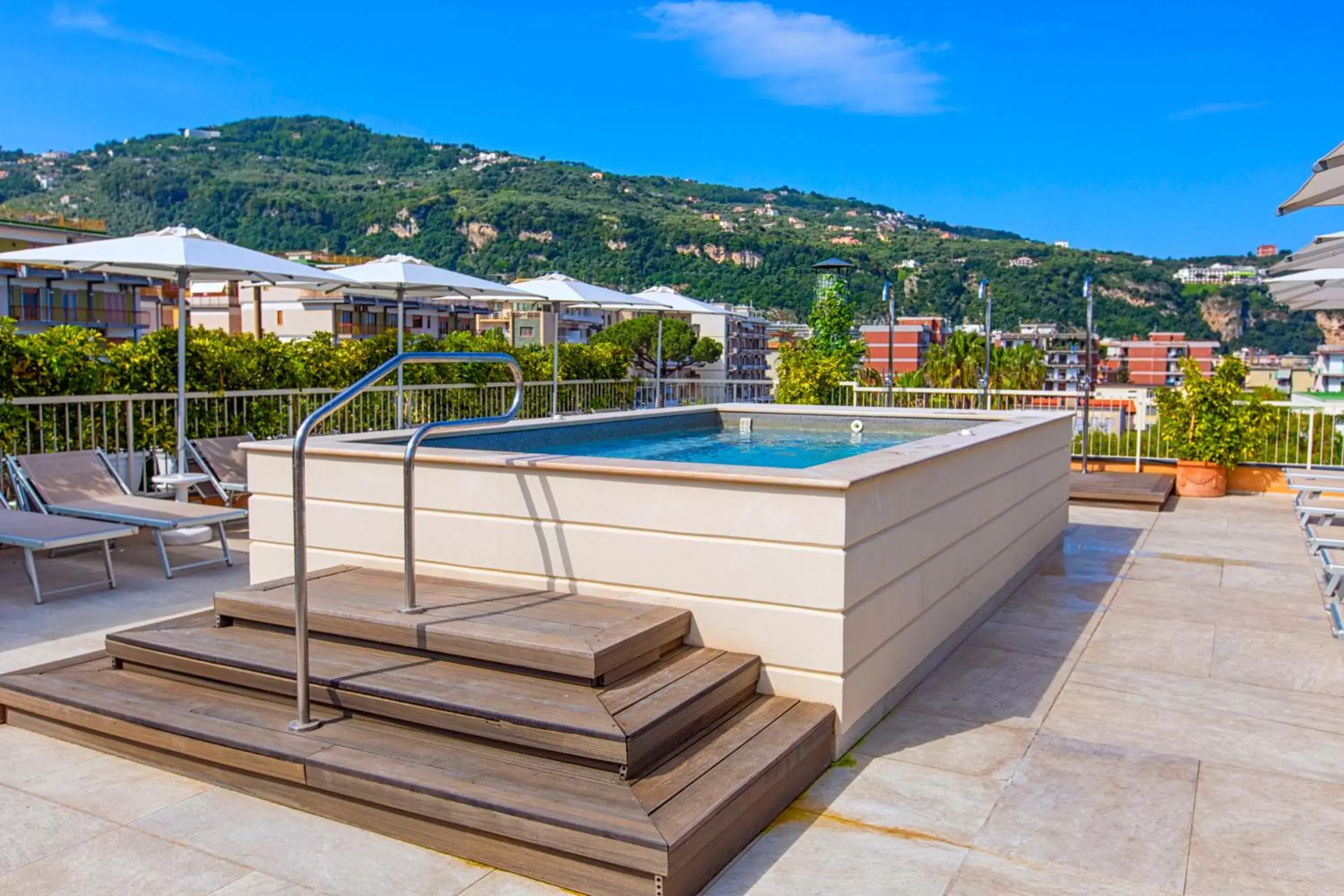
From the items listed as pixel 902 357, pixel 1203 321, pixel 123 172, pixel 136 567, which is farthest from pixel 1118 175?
pixel 136 567

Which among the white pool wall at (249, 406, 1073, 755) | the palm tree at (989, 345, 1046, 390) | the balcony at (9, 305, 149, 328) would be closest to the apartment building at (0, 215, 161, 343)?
the balcony at (9, 305, 149, 328)

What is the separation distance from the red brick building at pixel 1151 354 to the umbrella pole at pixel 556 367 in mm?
62181

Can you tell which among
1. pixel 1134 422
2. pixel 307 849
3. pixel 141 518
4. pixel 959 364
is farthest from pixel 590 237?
pixel 307 849

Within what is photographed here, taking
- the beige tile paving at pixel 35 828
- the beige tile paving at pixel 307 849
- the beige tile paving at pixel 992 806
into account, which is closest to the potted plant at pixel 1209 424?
the beige tile paving at pixel 992 806

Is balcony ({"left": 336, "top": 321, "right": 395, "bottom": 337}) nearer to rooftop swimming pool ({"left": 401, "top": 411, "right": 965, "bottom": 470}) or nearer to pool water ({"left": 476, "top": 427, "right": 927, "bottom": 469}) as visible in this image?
rooftop swimming pool ({"left": 401, "top": 411, "right": 965, "bottom": 470})

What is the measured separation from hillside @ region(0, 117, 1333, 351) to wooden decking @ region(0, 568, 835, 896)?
52.2 meters

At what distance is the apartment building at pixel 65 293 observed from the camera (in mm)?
45906

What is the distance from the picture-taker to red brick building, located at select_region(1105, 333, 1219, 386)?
7025cm

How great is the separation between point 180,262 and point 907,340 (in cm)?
7710

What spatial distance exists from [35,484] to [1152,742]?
6.62 meters

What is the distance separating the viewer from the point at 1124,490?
9852 millimetres

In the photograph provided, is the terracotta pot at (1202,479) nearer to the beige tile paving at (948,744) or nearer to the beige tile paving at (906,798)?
the beige tile paving at (948,744)

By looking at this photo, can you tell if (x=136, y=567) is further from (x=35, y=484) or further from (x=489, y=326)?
(x=489, y=326)

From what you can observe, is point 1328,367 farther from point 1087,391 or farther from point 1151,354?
point 1087,391
